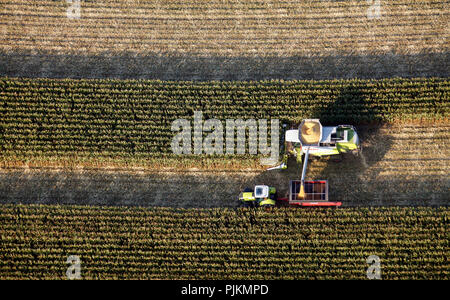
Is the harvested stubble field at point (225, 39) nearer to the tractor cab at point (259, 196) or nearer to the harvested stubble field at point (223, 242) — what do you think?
the tractor cab at point (259, 196)

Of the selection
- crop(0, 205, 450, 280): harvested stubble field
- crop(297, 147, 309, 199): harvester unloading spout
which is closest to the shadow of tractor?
crop(0, 205, 450, 280): harvested stubble field

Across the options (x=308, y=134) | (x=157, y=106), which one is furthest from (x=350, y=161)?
(x=157, y=106)

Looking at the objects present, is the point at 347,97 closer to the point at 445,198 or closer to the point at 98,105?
the point at 445,198

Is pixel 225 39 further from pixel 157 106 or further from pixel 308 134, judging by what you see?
pixel 308 134

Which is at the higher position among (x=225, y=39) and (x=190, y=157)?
(x=225, y=39)

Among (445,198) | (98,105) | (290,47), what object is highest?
(290,47)

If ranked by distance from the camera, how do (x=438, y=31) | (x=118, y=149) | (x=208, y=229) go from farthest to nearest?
(x=438, y=31) → (x=118, y=149) → (x=208, y=229)

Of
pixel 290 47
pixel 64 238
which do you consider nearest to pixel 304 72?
pixel 290 47
